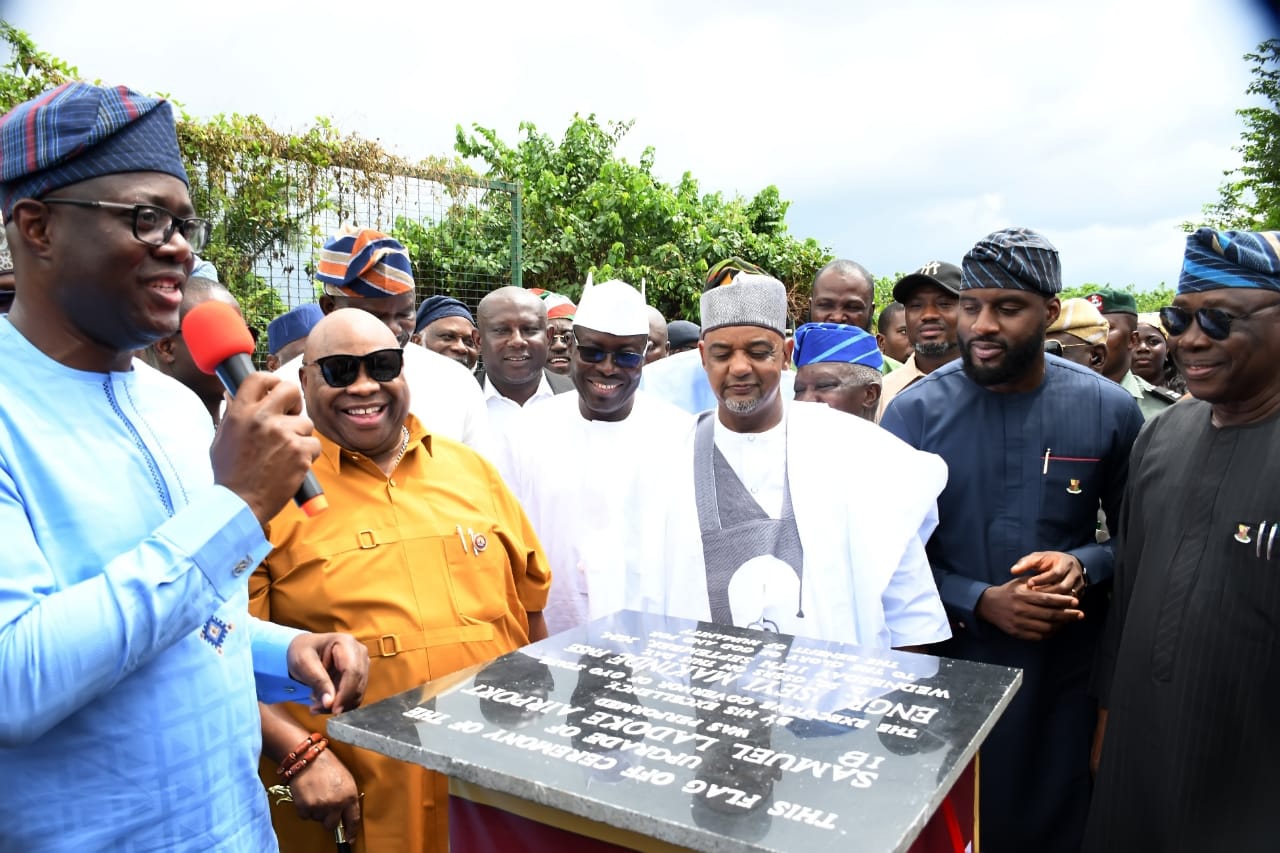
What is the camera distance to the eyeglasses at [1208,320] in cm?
256

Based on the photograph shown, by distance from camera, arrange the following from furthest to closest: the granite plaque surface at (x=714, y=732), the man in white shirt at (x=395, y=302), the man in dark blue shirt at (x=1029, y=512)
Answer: the man in white shirt at (x=395, y=302), the man in dark blue shirt at (x=1029, y=512), the granite plaque surface at (x=714, y=732)

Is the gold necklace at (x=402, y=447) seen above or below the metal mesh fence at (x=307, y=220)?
below

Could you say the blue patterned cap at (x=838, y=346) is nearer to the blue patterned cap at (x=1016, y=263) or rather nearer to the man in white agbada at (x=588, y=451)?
the man in white agbada at (x=588, y=451)

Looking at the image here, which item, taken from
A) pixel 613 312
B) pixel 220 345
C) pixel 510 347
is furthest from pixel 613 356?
pixel 220 345

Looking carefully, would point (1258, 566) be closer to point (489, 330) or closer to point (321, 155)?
point (489, 330)

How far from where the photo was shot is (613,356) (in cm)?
424

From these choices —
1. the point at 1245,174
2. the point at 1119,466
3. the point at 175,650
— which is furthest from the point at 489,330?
the point at 1245,174

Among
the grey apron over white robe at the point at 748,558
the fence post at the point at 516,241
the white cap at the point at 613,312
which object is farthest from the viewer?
the fence post at the point at 516,241

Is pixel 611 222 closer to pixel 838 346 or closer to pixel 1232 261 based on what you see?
pixel 838 346

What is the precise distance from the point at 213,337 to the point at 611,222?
1128cm

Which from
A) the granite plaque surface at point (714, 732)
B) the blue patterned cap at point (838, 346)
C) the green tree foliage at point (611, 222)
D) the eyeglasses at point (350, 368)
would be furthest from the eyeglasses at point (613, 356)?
the green tree foliage at point (611, 222)

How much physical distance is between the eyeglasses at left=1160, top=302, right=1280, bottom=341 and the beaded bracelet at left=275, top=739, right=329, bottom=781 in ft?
8.59

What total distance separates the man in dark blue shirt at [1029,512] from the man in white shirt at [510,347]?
8.55 feet

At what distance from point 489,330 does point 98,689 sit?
3.96 m
